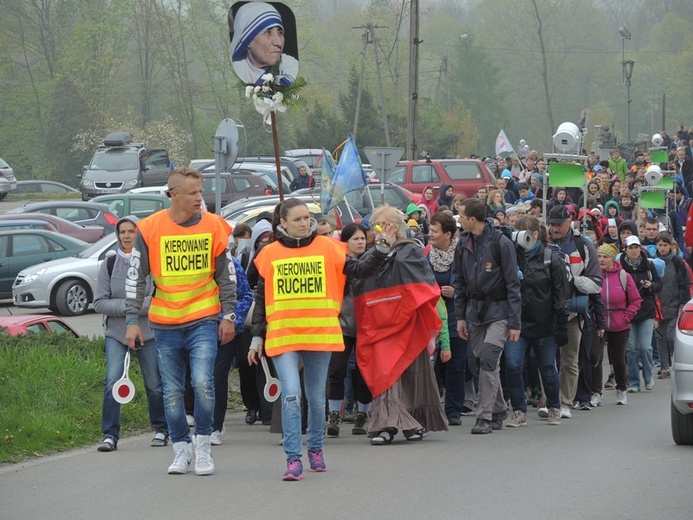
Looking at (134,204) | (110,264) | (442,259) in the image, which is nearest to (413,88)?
(134,204)

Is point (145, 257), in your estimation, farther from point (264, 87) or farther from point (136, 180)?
point (136, 180)

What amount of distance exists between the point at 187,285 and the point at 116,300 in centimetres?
182

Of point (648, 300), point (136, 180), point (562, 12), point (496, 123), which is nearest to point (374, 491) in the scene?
point (648, 300)

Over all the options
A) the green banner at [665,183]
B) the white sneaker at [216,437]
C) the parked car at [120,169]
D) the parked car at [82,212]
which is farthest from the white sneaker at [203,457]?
the parked car at [120,169]

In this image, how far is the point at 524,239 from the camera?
1157cm

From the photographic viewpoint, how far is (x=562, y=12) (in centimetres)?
11206

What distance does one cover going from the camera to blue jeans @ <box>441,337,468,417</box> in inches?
476

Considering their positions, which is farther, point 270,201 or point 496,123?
point 496,123

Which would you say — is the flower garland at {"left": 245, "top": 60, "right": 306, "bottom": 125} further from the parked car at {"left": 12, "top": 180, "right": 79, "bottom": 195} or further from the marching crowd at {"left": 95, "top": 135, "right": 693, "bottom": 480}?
the parked car at {"left": 12, "top": 180, "right": 79, "bottom": 195}

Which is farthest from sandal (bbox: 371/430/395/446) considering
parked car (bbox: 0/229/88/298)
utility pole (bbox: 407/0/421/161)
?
utility pole (bbox: 407/0/421/161)

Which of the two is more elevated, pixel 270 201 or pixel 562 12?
pixel 562 12

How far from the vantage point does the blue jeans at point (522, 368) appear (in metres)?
11.5

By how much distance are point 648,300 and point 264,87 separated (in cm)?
531

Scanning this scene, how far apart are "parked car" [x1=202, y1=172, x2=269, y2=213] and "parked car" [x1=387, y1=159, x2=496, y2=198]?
3614 millimetres
